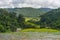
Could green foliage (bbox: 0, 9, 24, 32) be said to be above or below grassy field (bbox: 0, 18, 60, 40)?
below

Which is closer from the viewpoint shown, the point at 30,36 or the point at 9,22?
the point at 30,36

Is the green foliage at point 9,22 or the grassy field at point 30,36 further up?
the grassy field at point 30,36

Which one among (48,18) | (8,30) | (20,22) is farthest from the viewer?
(48,18)

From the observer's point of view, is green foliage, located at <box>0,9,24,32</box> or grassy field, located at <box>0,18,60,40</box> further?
green foliage, located at <box>0,9,24,32</box>

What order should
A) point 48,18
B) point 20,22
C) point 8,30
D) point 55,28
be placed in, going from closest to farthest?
point 8,30
point 55,28
point 20,22
point 48,18

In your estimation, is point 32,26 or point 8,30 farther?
point 32,26

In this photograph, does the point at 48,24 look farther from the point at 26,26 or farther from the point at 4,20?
the point at 4,20

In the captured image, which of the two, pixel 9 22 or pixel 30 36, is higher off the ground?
pixel 30 36

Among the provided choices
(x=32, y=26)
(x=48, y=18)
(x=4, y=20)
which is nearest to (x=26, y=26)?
(x=32, y=26)

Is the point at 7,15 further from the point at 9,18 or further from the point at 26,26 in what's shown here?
the point at 26,26

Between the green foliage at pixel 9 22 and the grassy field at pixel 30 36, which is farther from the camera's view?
the green foliage at pixel 9 22
